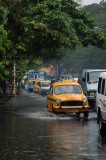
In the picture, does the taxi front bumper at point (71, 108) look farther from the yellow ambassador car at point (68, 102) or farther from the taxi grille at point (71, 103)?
the taxi grille at point (71, 103)

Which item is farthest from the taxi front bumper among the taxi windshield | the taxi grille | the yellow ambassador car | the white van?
the white van

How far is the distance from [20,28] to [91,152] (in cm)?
1588

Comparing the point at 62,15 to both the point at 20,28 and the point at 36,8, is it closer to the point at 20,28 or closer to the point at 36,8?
the point at 36,8

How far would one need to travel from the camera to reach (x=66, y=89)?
76.4ft

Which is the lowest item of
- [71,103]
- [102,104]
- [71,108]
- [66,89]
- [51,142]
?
[51,142]

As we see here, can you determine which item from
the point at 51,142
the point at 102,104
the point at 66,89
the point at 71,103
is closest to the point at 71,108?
the point at 71,103

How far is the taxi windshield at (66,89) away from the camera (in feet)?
75.9

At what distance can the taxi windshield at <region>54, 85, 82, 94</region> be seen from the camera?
2312 cm

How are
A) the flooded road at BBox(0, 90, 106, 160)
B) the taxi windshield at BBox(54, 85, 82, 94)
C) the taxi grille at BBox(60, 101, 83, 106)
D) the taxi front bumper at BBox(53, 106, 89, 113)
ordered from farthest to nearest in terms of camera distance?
the taxi windshield at BBox(54, 85, 82, 94) < the taxi grille at BBox(60, 101, 83, 106) < the taxi front bumper at BBox(53, 106, 89, 113) < the flooded road at BBox(0, 90, 106, 160)

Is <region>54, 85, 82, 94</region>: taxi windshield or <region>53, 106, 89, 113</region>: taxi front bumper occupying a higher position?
<region>54, 85, 82, 94</region>: taxi windshield

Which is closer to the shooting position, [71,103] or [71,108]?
[71,108]

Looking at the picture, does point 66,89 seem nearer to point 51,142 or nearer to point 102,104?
point 102,104

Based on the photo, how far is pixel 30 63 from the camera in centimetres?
6406

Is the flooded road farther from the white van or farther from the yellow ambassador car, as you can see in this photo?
the yellow ambassador car
